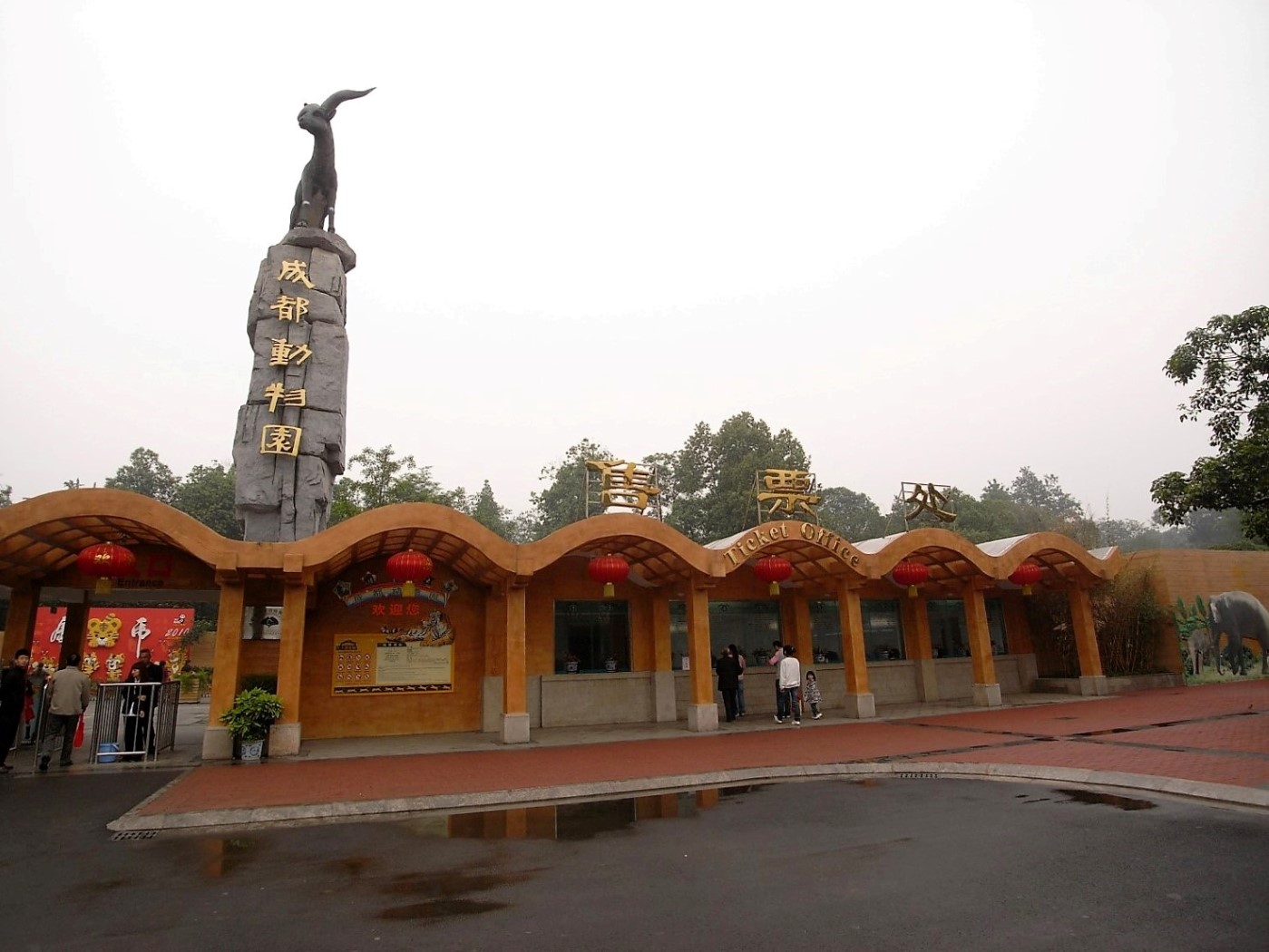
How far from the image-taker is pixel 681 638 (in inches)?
665

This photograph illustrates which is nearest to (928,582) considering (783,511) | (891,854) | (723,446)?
(783,511)

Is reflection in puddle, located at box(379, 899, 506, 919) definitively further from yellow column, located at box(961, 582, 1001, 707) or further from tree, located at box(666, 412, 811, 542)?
tree, located at box(666, 412, 811, 542)

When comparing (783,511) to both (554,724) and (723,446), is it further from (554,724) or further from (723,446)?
(723,446)

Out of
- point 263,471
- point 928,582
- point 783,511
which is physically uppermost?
point 263,471

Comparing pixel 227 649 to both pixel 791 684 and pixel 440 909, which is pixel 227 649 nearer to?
pixel 440 909

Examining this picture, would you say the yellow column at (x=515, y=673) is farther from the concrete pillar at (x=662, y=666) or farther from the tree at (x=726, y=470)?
the tree at (x=726, y=470)

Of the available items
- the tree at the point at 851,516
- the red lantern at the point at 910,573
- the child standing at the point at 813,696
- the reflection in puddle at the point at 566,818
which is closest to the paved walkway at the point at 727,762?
the reflection in puddle at the point at 566,818

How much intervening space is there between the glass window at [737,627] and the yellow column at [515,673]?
447 centimetres

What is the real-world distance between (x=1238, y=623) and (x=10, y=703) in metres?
28.0

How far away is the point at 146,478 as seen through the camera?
167 ft

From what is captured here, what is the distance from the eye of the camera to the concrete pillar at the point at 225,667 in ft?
38.2

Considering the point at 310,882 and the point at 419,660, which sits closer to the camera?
the point at 310,882

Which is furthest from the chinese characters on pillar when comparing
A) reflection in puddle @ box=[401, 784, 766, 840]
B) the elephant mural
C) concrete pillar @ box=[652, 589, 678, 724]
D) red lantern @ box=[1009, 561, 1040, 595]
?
the elephant mural

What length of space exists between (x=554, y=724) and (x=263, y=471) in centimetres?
900
